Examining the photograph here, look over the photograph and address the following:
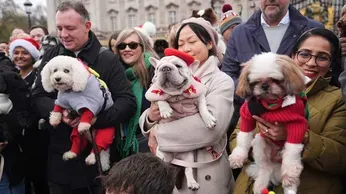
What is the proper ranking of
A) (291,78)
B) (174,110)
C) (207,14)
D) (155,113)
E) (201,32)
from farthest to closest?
(207,14) → (201,32) → (155,113) → (174,110) → (291,78)

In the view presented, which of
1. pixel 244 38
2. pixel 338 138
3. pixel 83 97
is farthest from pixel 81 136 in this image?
pixel 338 138

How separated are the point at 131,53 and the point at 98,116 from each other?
1.18 m

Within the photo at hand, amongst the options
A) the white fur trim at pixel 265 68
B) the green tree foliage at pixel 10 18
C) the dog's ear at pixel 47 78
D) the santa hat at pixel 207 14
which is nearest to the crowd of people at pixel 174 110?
the dog's ear at pixel 47 78

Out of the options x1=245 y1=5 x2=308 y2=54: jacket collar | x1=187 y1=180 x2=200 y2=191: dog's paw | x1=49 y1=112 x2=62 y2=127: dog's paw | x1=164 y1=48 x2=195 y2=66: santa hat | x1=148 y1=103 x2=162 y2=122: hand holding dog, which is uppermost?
x1=245 y1=5 x2=308 y2=54: jacket collar

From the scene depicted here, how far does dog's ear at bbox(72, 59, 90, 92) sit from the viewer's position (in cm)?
346

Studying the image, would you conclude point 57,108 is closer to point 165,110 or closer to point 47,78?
point 47,78

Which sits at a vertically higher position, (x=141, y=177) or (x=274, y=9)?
(x=274, y=9)

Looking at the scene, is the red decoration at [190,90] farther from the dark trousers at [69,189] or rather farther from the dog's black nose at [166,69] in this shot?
the dark trousers at [69,189]

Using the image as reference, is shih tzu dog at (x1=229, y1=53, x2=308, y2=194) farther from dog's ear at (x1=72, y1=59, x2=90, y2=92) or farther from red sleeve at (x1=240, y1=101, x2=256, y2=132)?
dog's ear at (x1=72, y1=59, x2=90, y2=92)

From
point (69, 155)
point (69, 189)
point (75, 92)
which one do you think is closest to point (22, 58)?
point (75, 92)

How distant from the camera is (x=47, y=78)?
139 inches

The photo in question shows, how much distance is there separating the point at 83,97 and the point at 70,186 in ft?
2.98

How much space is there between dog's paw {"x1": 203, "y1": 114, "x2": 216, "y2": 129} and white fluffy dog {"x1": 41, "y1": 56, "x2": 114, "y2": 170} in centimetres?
123

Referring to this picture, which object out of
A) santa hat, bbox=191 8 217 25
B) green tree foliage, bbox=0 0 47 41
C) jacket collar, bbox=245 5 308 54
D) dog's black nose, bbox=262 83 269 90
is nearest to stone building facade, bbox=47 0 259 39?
green tree foliage, bbox=0 0 47 41
